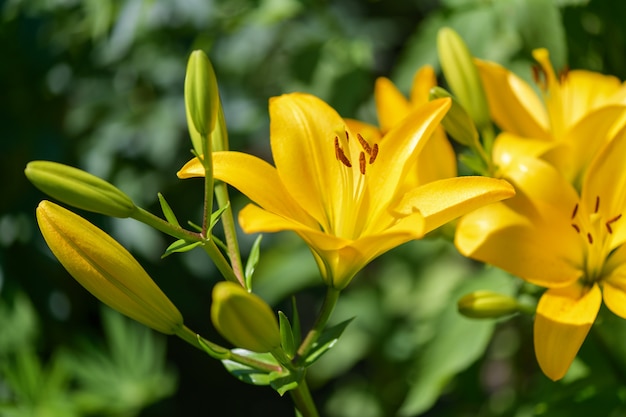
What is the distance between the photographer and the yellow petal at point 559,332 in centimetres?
94

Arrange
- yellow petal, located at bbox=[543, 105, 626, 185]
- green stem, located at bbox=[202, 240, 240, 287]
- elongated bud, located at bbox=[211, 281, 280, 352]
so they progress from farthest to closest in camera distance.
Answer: yellow petal, located at bbox=[543, 105, 626, 185], green stem, located at bbox=[202, 240, 240, 287], elongated bud, located at bbox=[211, 281, 280, 352]

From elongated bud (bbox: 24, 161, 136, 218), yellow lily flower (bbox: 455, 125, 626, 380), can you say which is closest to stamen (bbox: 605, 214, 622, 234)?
Result: yellow lily flower (bbox: 455, 125, 626, 380)

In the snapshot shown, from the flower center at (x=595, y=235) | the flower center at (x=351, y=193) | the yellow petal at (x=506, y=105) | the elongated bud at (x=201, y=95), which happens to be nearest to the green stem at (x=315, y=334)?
the flower center at (x=351, y=193)

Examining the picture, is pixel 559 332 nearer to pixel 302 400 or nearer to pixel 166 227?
pixel 302 400

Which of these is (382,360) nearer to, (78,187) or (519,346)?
(519,346)

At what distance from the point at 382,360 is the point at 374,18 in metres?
1.27

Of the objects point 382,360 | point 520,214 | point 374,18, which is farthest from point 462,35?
point 374,18

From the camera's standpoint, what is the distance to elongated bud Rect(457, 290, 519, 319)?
1062mm

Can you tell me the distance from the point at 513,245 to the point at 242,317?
39 centimetres

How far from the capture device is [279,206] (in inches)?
37.6

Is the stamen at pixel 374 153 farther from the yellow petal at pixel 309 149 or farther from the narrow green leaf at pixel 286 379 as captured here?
the narrow green leaf at pixel 286 379

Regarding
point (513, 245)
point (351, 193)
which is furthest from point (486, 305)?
point (351, 193)

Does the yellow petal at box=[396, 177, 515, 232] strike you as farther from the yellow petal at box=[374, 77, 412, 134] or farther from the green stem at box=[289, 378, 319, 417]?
the yellow petal at box=[374, 77, 412, 134]

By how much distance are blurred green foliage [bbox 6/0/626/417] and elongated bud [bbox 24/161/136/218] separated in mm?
789
